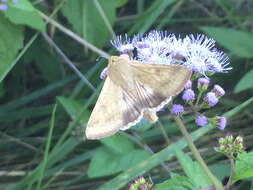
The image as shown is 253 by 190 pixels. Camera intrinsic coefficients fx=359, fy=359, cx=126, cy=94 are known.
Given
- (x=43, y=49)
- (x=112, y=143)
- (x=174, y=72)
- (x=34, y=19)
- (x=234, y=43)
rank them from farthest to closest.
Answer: (x=43, y=49) < (x=234, y=43) < (x=34, y=19) < (x=112, y=143) < (x=174, y=72)

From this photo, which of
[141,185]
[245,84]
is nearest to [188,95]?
[141,185]

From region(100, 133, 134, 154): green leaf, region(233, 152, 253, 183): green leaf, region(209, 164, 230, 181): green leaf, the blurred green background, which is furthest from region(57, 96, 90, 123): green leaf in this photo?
region(233, 152, 253, 183): green leaf

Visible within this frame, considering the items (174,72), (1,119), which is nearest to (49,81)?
(1,119)

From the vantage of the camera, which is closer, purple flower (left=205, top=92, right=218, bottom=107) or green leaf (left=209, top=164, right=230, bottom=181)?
purple flower (left=205, top=92, right=218, bottom=107)

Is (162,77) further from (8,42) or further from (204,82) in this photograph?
(8,42)

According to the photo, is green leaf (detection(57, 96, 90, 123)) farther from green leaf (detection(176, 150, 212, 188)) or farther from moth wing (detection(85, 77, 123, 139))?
green leaf (detection(176, 150, 212, 188))

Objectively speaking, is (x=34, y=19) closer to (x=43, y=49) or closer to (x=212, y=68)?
(x=43, y=49)

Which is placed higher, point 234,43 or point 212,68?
point 212,68
